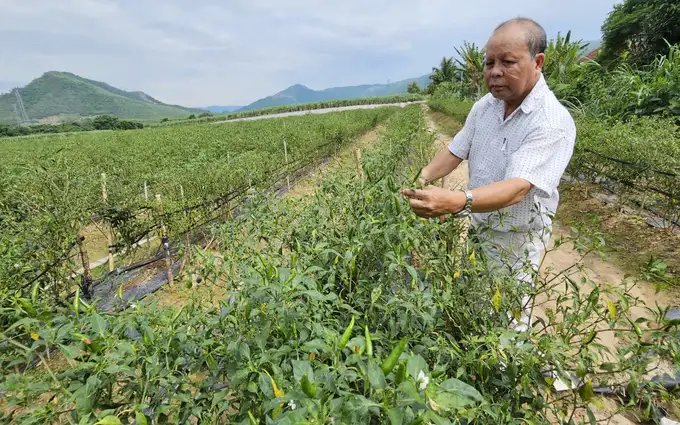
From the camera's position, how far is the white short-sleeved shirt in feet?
4.62

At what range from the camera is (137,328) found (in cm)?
97

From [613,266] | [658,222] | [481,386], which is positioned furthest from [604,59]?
[481,386]

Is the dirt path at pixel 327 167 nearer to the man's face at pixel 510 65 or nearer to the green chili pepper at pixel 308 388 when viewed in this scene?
the man's face at pixel 510 65

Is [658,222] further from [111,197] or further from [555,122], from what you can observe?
[111,197]

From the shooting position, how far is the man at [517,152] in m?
1.29

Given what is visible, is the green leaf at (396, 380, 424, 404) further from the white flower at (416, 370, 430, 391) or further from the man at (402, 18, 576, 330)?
the man at (402, 18, 576, 330)

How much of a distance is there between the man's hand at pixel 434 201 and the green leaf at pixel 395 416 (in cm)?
71

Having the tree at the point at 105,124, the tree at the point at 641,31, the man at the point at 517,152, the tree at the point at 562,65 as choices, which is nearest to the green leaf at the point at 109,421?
the man at the point at 517,152

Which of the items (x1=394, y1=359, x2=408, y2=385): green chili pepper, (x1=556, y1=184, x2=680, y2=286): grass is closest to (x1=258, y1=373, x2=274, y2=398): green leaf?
(x1=394, y1=359, x2=408, y2=385): green chili pepper

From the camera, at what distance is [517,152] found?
1448 mm

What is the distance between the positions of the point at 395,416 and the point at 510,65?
55.8 inches

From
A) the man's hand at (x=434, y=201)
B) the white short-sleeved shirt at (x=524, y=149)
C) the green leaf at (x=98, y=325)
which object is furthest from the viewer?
the white short-sleeved shirt at (x=524, y=149)

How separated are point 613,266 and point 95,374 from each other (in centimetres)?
504

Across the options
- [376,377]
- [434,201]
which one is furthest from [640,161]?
[376,377]
